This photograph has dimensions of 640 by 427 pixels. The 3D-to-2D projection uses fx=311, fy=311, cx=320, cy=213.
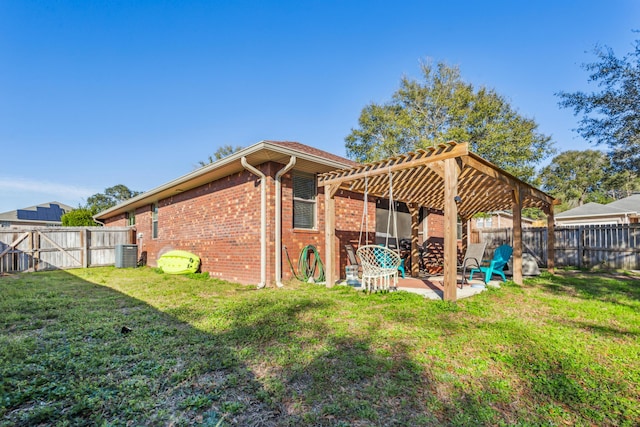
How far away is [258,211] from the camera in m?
7.35

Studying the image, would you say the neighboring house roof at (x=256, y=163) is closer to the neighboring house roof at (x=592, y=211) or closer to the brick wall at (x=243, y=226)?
the brick wall at (x=243, y=226)

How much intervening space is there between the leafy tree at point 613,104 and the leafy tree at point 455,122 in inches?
209

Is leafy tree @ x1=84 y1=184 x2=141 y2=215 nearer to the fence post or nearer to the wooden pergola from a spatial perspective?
the fence post

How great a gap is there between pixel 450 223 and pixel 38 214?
1520 inches

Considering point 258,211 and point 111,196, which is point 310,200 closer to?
point 258,211

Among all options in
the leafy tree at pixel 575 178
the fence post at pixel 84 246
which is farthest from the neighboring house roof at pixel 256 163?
the leafy tree at pixel 575 178

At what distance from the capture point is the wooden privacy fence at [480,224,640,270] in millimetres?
10805

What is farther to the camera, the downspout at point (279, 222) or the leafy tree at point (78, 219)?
the leafy tree at point (78, 219)

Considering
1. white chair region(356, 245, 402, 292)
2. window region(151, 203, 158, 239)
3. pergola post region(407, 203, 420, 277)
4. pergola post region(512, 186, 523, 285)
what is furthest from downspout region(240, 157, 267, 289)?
window region(151, 203, 158, 239)

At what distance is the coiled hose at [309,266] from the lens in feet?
25.0

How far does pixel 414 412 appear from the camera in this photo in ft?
7.22

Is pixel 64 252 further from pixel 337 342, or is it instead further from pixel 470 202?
pixel 470 202

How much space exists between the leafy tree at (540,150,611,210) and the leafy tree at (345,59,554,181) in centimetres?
2005

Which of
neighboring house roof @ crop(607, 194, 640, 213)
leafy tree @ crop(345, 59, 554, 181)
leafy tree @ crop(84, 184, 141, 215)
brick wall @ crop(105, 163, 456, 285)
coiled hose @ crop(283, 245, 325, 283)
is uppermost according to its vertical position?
leafy tree @ crop(345, 59, 554, 181)
